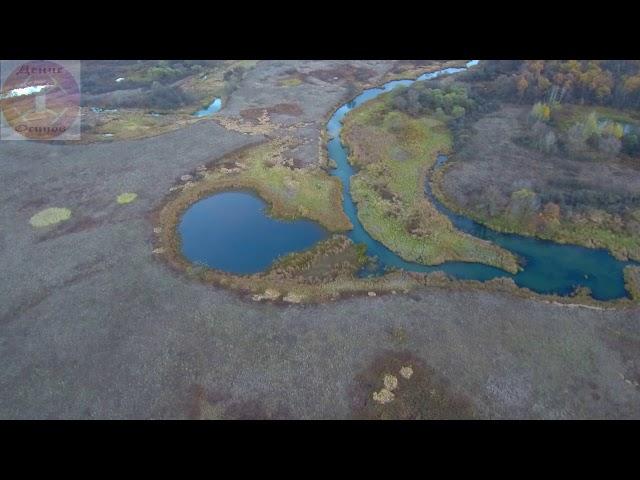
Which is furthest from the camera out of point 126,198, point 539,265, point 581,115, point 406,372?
point 581,115

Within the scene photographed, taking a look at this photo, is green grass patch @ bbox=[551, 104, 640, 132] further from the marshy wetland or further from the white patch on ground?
the white patch on ground

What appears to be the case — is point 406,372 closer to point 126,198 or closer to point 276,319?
point 276,319

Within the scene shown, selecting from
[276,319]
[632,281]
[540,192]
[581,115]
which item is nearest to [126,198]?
[276,319]

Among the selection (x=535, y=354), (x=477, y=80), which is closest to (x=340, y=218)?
(x=535, y=354)

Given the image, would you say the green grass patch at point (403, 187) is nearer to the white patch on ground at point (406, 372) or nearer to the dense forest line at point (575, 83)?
the white patch on ground at point (406, 372)

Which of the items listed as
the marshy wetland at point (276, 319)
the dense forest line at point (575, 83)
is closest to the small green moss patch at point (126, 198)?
the marshy wetland at point (276, 319)

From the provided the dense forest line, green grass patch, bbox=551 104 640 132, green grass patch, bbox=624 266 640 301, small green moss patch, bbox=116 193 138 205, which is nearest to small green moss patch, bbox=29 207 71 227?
small green moss patch, bbox=116 193 138 205

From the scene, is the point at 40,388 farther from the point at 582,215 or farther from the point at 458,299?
the point at 582,215
